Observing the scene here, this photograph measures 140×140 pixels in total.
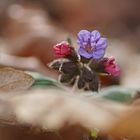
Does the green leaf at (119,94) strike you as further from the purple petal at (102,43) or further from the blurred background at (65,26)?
the blurred background at (65,26)

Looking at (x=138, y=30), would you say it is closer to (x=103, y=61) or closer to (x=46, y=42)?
(x=46, y=42)

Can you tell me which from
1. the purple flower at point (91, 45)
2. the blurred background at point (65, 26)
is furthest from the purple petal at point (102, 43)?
the blurred background at point (65, 26)

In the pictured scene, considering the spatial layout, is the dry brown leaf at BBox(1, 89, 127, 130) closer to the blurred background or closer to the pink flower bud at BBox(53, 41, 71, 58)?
the pink flower bud at BBox(53, 41, 71, 58)

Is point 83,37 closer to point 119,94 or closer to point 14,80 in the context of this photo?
point 14,80

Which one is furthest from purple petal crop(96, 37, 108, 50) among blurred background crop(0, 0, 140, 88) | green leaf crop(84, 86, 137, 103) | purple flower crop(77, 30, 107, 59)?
blurred background crop(0, 0, 140, 88)

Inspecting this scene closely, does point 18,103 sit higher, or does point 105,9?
point 105,9

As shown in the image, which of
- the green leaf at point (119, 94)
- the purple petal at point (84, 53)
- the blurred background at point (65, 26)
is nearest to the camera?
the purple petal at point (84, 53)

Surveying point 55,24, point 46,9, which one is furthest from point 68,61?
point 46,9

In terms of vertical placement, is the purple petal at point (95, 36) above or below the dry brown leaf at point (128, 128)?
above
